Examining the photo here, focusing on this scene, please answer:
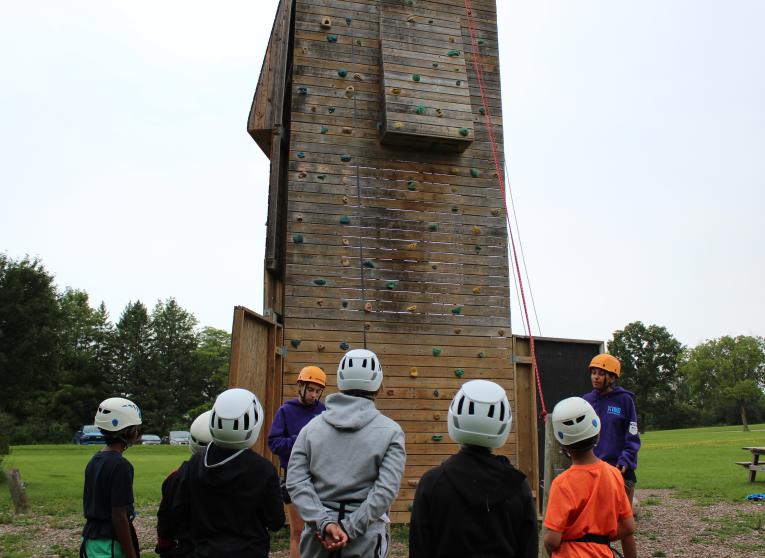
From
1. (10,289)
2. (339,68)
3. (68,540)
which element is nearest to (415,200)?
(339,68)

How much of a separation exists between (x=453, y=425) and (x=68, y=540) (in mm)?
7768

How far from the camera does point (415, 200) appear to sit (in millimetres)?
10430

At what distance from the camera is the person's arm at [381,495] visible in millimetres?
3432

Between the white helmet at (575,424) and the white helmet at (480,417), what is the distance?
531 mm

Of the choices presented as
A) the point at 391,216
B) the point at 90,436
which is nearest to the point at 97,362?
the point at 90,436

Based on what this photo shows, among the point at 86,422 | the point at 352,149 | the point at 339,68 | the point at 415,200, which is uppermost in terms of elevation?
the point at 339,68

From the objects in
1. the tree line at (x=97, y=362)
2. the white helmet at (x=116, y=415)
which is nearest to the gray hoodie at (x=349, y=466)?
the white helmet at (x=116, y=415)

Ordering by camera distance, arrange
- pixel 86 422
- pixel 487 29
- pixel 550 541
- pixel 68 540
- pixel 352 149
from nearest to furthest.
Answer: pixel 550 541 → pixel 68 540 → pixel 352 149 → pixel 487 29 → pixel 86 422

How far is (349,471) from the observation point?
139 inches

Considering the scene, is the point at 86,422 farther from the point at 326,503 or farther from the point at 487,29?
the point at 326,503

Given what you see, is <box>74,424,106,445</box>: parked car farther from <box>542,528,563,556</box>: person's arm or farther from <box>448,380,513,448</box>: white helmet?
<box>448,380,513,448</box>: white helmet

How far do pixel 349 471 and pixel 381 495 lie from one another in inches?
8.0

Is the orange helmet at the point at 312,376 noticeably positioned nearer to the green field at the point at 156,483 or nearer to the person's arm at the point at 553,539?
the person's arm at the point at 553,539

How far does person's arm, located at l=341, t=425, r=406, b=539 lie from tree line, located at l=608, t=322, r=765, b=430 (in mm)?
67074
